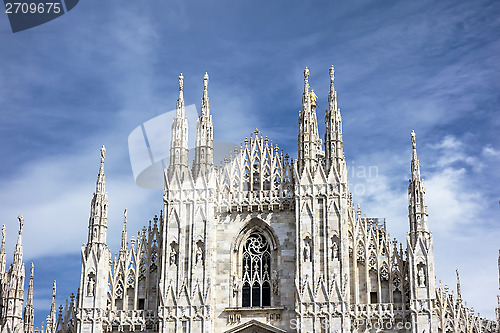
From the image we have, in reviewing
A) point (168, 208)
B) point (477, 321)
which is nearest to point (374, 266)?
point (477, 321)

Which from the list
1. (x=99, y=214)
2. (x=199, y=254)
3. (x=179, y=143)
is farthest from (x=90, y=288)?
(x=179, y=143)

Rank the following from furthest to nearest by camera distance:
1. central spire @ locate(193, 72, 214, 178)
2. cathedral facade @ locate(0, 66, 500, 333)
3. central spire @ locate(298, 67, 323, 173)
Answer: central spire @ locate(193, 72, 214, 178)
central spire @ locate(298, 67, 323, 173)
cathedral facade @ locate(0, 66, 500, 333)

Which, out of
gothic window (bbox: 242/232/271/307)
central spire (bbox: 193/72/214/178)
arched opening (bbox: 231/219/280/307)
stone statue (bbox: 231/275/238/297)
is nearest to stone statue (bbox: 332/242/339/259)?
arched opening (bbox: 231/219/280/307)

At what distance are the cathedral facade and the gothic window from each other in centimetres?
5

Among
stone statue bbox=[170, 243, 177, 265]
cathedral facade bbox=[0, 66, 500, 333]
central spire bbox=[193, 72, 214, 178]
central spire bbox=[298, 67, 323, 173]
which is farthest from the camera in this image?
central spire bbox=[193, 72, 214, 178]

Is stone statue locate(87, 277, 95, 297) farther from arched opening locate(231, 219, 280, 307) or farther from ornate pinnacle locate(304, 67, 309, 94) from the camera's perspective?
ornate pinnacle locate(304, 67, 309, 94)

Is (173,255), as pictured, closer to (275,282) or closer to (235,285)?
(235,285)

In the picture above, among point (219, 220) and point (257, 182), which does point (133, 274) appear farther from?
point (257, 182)

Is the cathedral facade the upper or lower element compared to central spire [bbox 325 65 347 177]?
lower

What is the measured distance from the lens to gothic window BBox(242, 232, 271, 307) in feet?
126

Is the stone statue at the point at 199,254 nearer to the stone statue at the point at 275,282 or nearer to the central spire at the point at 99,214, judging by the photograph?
the stone statue at the point at 275,282

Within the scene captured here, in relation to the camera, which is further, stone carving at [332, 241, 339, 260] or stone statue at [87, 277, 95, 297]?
stone statue at [87, 277, 95, 297]

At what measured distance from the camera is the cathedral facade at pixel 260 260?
36781 millimetres

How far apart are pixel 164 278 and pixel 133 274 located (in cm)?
186
